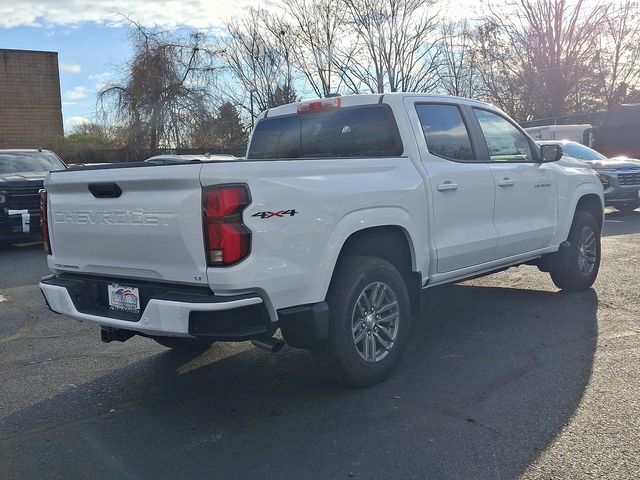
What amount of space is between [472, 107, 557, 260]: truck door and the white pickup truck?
2 cm

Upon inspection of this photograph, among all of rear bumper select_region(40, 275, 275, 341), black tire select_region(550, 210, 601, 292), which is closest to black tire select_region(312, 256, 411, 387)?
rear bumper select_region(40, 275, 275, 341)

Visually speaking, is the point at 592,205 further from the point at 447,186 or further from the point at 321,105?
the point at 321,105

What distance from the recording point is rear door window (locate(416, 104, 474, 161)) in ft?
16.7

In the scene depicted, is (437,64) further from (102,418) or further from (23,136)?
(102,418)

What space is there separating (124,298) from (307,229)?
1.21m

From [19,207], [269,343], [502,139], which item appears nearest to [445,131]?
[502,139]

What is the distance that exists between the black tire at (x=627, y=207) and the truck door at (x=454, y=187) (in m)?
10.1

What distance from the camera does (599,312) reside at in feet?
19.9

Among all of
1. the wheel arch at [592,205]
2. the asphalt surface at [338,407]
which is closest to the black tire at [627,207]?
the wheel arch at [592,205]

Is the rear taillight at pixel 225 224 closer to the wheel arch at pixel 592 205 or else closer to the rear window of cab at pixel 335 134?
the rear window of cab at pixel 335 134

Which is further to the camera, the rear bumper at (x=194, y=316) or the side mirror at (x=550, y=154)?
the side mirror at (x=550, y=154)

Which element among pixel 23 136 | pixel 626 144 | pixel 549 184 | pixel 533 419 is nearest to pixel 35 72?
pixel 23 136

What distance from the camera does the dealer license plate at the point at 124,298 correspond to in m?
3.85

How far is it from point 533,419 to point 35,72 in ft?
116
